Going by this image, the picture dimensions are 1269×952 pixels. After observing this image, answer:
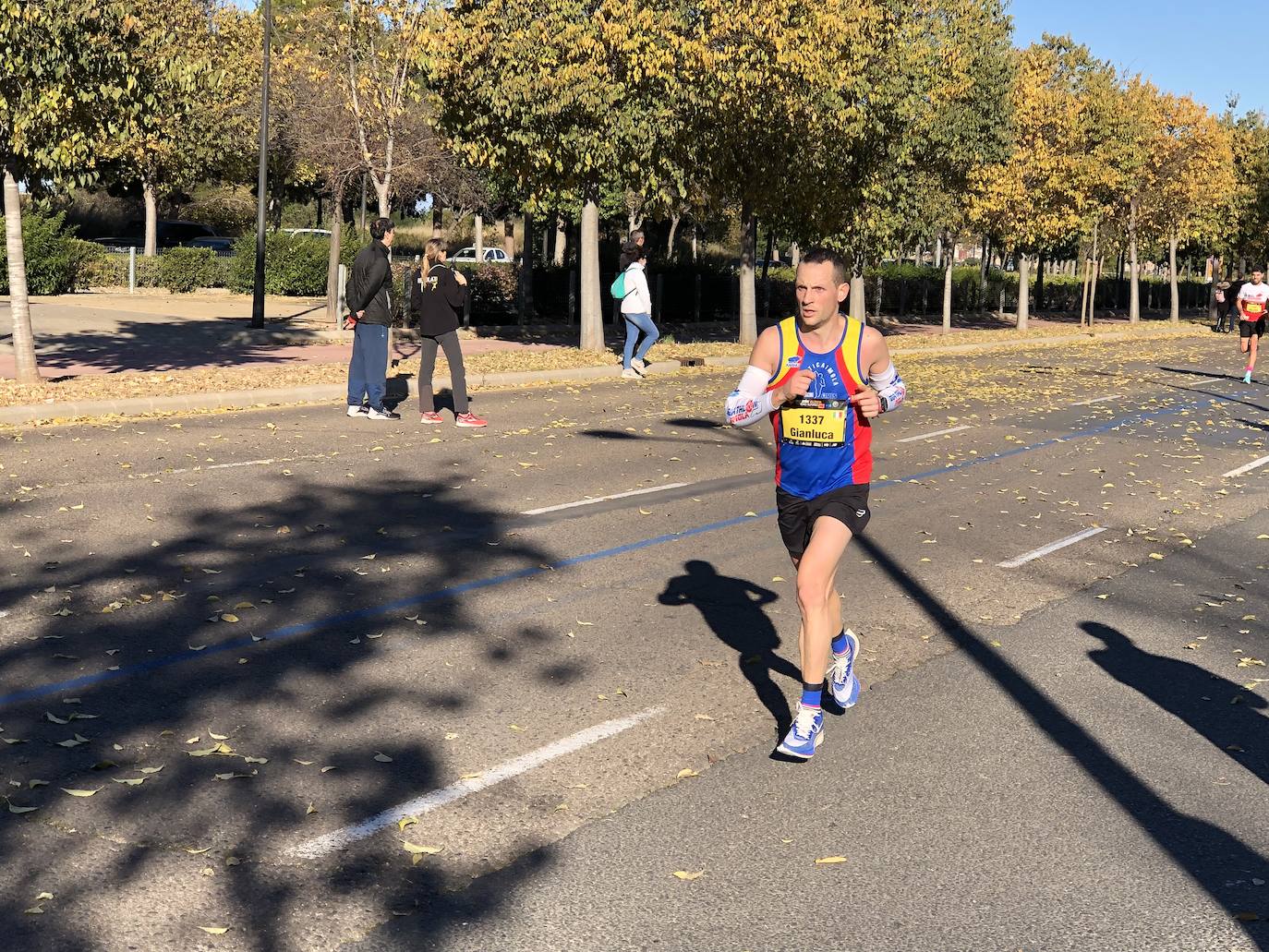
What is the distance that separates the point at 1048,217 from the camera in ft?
129

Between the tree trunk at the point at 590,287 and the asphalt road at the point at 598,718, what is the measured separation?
14.3 metres

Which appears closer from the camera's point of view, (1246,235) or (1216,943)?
(1216,943)

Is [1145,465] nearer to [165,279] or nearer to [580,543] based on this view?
[580,543]

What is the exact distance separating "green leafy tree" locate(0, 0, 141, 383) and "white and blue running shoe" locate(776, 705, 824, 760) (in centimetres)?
1254

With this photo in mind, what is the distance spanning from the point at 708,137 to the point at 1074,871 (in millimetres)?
23067

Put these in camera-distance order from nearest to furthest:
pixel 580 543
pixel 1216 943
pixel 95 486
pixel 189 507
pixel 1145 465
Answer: pixel 1216 943
pixel 580 543
pixel 189 507
pixel 95 486
pixel 1145 465

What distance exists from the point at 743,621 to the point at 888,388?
2.31 m

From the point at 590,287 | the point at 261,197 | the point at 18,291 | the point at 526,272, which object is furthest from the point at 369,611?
the point at 526,272

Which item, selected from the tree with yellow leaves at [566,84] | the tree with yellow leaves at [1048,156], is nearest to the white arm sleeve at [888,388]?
the tree with yellow leaves at [566,84]

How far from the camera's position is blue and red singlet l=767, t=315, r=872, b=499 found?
5.37 m

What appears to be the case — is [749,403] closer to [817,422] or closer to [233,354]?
[817,422]

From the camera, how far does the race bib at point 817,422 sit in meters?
5.37

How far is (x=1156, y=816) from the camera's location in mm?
4855

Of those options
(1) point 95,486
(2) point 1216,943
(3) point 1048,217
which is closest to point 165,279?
(3) point 1048,217
